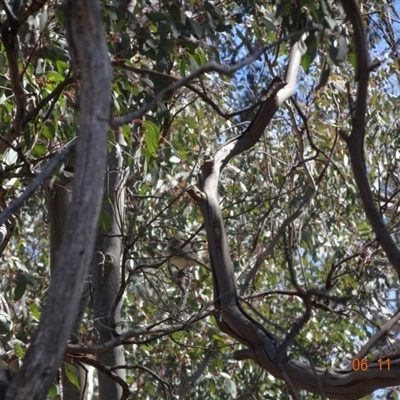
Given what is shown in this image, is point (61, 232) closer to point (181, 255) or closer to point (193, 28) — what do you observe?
point (181, 255)

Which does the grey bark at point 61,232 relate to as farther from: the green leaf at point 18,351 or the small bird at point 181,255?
the small bird at point 181,255

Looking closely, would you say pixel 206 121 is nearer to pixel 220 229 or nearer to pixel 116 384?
pixel 116 384

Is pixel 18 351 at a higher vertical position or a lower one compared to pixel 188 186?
lower

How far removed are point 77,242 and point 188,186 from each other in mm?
2400

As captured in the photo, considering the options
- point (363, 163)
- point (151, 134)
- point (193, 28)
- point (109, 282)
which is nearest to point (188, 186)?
point (151, 134)

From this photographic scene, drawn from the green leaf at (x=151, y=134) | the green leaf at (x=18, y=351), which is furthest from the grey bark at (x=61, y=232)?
the green leaf at (x=151, y=134)

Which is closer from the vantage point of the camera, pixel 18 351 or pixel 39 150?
pixel 39 150

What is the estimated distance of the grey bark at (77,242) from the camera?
1.57m

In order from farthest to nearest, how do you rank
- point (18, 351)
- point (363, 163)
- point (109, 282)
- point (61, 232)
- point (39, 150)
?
point (109, 282), point (61, 232), point (18, 351), point (39, 150), point (363, 163)

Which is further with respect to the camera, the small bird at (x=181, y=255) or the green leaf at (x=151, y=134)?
the small bird at (x=181, y=255)

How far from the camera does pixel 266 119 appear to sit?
12.0 ft

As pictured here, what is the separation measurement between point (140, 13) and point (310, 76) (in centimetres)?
247

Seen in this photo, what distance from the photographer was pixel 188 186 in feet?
13.1

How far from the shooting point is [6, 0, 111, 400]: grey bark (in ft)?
5.14
